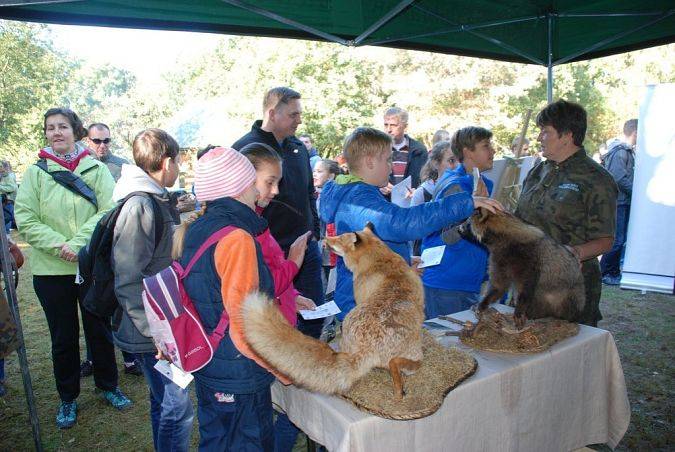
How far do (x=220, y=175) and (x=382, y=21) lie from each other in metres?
3.17

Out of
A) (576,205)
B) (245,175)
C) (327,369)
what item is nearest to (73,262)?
(245,175)

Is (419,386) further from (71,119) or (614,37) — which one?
(614,37)

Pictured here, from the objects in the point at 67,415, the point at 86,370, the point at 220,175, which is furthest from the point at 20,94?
the point at 220,175

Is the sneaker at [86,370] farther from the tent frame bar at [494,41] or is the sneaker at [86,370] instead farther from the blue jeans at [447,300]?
the tent frame bar at [494,41]

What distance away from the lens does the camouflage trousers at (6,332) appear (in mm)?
2695

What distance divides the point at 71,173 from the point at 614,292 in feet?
24.9

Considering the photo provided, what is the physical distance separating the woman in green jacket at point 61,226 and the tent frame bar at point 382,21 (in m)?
2.87

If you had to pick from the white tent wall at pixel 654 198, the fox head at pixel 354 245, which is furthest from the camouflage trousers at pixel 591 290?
the white tent wall at pixel 654 198

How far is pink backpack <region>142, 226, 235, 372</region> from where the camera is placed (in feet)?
6.63

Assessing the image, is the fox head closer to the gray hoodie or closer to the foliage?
the gray hoodie

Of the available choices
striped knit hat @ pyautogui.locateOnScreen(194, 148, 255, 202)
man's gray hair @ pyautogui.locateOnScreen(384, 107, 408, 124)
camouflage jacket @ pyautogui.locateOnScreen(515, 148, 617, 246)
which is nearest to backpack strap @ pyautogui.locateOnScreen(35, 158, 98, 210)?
striped knit hat @ pyautogui.locateOnScreen(194, 148, 255, 202)

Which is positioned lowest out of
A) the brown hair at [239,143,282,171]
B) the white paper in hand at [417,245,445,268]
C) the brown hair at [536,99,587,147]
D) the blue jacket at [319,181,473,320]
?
the white paper in hand at [417,245,445,268]

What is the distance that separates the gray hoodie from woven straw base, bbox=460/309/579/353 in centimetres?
188

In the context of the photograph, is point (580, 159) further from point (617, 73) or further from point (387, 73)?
point (617, 73)
